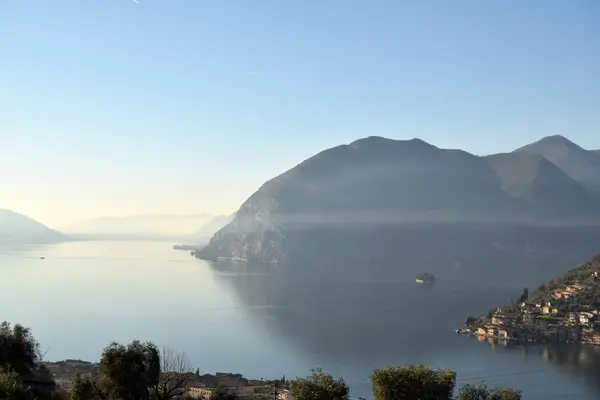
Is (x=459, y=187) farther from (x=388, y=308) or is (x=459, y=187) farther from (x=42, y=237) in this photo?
(x=42, y=237)

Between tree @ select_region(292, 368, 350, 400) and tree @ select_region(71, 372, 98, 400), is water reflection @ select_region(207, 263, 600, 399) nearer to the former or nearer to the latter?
tree @ select_region(292, 368, 350, 400)

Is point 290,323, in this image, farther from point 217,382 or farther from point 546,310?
point 217,382

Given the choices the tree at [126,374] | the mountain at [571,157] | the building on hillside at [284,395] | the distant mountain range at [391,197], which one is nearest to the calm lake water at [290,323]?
the building on hillside at [284,395]

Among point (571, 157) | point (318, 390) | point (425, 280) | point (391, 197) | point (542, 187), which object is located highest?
point (571, 157)

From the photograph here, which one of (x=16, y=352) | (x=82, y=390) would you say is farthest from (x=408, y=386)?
(x=16, y=352)

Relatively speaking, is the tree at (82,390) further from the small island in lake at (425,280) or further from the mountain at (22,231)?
the mountain at (22,231)

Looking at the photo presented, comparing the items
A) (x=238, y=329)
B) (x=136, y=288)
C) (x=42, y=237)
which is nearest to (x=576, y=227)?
(x=136, y=288)

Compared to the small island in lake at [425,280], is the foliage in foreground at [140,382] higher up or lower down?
higher up
